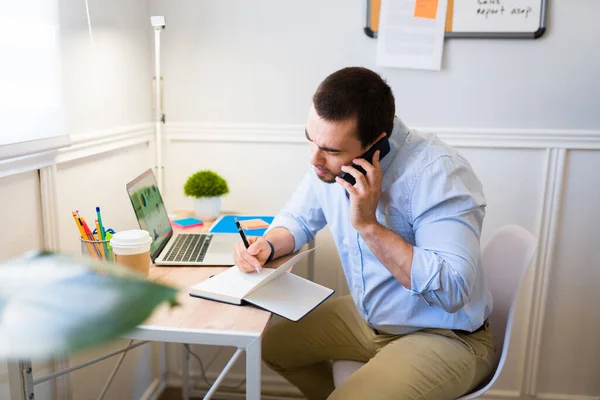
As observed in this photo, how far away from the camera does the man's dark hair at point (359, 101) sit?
120cm

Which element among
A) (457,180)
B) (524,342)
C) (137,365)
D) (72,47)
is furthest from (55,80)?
(524,342)

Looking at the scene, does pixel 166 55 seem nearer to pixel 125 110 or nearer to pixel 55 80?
pixel 125 110

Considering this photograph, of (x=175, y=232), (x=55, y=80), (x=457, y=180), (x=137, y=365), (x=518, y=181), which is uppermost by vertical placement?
(x=55, y=80)

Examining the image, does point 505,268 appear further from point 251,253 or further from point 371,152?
point 251,253

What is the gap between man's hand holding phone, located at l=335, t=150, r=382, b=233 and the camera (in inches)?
47.5

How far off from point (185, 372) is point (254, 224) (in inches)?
27.2

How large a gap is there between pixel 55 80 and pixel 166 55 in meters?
0.74

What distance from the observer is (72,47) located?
140 centimetres

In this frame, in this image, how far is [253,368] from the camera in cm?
100

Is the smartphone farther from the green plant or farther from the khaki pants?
the green plant

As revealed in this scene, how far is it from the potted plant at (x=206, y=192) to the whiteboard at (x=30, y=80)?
0.56 m

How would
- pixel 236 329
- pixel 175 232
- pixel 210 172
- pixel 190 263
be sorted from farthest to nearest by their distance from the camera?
pixel 210 172 < pixel 175 232 < pixel 190 263 < pixel 236 329

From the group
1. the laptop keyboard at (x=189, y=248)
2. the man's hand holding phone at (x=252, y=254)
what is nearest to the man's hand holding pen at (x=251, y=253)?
the man's hand holding phone at (x=252, y=254)

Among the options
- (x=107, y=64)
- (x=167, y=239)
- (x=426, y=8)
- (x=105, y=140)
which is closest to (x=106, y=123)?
(x=105, y=140)
